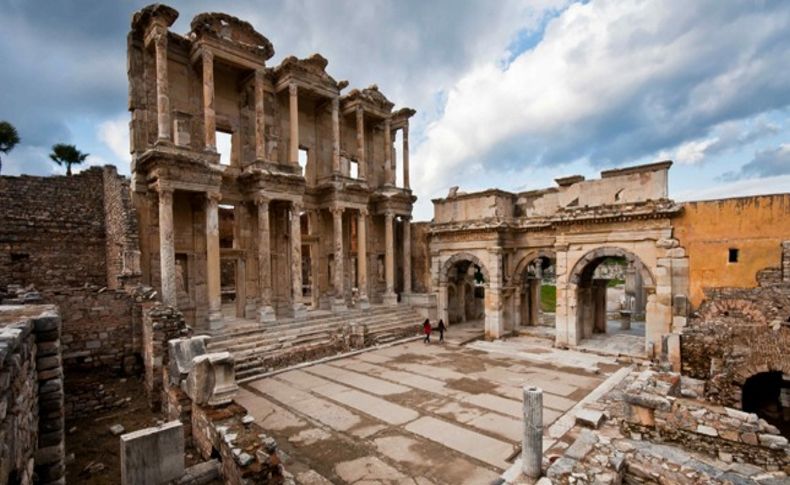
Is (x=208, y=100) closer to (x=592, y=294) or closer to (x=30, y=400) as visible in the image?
(x=30, y=400)

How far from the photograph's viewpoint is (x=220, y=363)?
761 cm

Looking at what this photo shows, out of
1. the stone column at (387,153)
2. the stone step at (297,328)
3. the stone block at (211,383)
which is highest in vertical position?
the stone column at (387,153)

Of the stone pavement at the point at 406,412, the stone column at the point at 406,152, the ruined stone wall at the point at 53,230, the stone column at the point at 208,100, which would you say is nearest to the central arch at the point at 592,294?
the stone pavement at the point at 406,412

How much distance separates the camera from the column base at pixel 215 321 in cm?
1423

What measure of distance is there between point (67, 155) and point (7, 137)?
19.4ft

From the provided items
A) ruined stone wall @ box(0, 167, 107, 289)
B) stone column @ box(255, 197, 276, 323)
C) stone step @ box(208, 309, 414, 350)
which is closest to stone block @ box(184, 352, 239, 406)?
stone step @ box(208, 309, 414, 350)

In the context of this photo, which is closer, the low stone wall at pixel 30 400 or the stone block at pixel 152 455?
the low stone wall at pixel 30 400

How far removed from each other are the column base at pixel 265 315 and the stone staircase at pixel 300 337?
22 centimetres

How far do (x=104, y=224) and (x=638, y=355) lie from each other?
75.6ft

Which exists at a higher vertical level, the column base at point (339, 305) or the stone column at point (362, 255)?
the stone column at point (362, 255)

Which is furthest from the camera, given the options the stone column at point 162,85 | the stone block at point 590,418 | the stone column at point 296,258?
the stone column at point 296,258

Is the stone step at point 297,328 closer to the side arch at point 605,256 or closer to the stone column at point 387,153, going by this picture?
the stone column at point 387,153

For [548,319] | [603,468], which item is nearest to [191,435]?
[603,468]

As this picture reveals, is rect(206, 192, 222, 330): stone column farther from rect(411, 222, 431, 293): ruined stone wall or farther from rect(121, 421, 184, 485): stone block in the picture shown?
rect(411, 222, 431, 293): ruined stone wall
